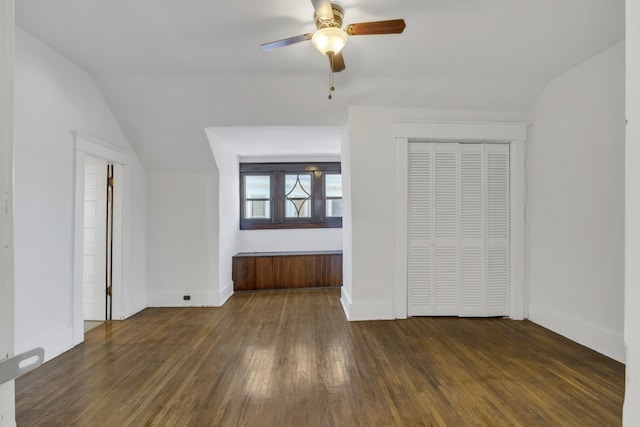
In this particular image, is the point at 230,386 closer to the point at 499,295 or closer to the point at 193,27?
the point at 193,27

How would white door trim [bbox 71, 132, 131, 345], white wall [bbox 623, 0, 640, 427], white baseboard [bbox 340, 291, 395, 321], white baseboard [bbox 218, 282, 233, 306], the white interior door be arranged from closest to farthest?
white wall [bbox 623, 0, 640, 427]
white door trim [bbox 71, 132, 131, 345]
white baseboard [bbox 340, 291, 395, 321]
the white interior door
white baseboard [bbox 218, 282, 233, 306]

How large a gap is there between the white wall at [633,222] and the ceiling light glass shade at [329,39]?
1715mm

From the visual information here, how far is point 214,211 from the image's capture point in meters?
4.12

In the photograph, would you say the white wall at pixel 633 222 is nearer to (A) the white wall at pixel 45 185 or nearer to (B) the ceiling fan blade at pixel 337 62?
(B) the ceiling fan blade at pixel 337 62

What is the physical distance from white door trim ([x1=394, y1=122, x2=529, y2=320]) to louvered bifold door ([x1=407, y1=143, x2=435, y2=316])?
0.10 meters

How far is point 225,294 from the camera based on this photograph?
437 centimetres

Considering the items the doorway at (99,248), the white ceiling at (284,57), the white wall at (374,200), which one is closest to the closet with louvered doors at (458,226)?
the white wall at (374,200)

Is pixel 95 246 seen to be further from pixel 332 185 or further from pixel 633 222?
pixel 633 222

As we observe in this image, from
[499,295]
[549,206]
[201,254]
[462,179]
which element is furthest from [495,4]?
[201,254]

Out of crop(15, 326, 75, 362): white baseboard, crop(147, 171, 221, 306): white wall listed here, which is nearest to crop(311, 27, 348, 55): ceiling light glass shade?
crop(147, 171, 221, 306): white wall

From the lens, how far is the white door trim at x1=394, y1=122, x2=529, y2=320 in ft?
11.4

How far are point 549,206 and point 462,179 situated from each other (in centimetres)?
95

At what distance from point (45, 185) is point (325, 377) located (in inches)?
115

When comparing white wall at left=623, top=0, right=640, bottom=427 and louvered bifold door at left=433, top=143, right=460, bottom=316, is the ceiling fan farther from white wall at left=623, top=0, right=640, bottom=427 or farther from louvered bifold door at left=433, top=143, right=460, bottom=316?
louvered bifold door at left=433, top=143, right=460, bottom=316
